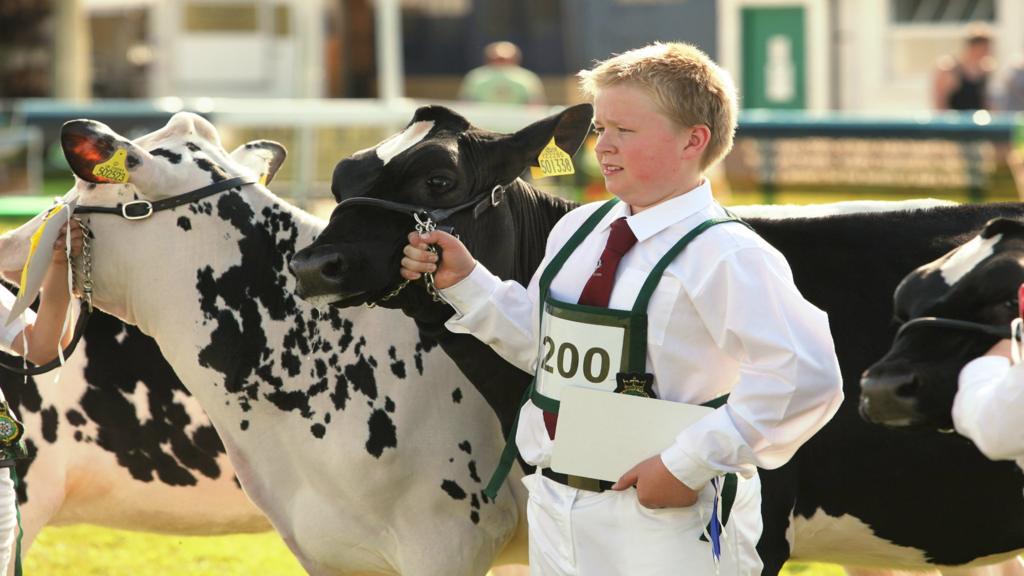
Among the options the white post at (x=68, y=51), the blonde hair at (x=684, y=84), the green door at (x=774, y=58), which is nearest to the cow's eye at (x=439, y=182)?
the blonde hair at (x=684, y=84)

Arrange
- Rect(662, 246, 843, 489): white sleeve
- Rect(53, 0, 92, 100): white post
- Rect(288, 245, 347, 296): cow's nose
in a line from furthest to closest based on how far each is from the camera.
A: Rect(53, 0, 92, 100): white post, Rect(288, 245, 347, 296): cow's nose, Rect(662, 246, 843, 489): white sleeve

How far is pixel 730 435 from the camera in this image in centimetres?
280

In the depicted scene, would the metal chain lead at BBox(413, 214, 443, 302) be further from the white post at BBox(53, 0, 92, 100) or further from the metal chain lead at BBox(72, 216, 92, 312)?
the white post at BBox(53, 0, 92, 100)

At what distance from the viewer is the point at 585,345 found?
9.90ft

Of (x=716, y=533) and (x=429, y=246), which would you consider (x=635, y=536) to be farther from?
(x=429, y=246)

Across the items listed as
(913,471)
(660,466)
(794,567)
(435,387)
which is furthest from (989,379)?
(794,567)

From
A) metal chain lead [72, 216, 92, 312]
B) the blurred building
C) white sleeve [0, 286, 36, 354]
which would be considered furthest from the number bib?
the blurred building

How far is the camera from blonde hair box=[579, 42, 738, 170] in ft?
9.75

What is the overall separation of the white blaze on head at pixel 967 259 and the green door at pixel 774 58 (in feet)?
80.3

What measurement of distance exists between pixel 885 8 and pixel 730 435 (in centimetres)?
2516

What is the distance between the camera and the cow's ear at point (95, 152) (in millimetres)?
3955

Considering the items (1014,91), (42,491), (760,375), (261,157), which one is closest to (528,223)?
(261,157)

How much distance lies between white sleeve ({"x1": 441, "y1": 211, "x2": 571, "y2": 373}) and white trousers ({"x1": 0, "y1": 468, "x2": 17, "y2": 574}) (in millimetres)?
1393

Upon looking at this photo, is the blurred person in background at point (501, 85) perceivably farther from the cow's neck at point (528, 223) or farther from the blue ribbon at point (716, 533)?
the blue ribbon at point (716, 533)
